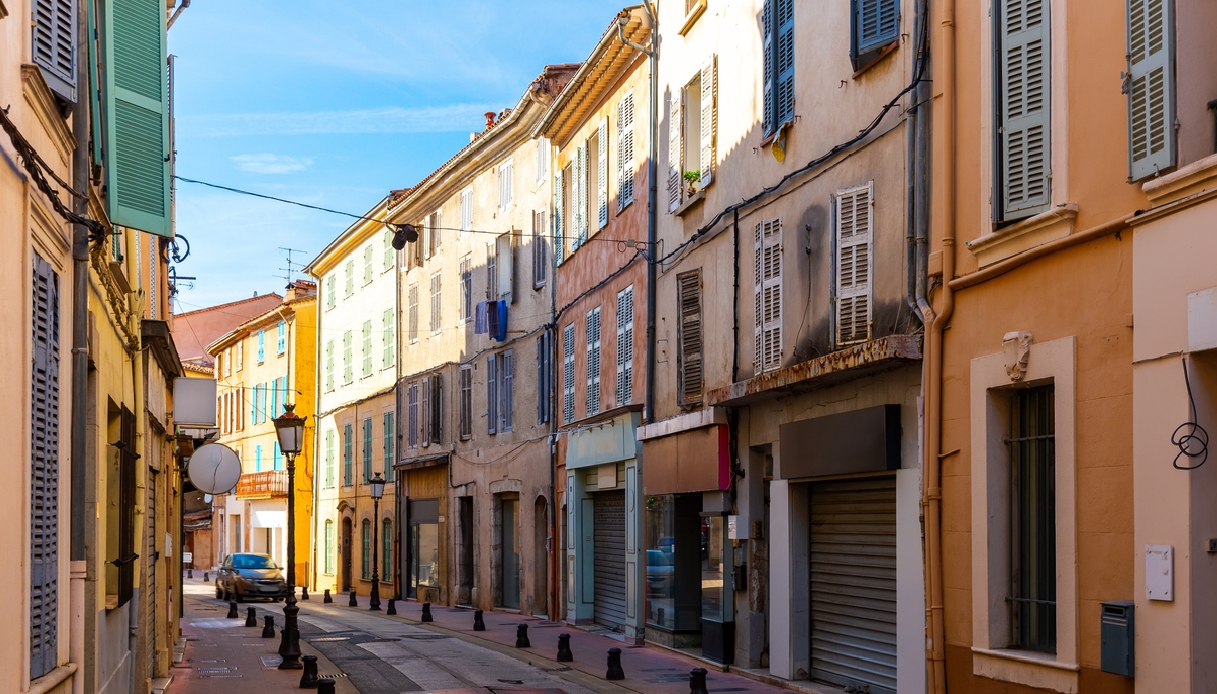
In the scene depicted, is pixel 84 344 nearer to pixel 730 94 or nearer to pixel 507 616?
pixel 730 94

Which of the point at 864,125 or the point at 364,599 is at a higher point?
the point at 864,125

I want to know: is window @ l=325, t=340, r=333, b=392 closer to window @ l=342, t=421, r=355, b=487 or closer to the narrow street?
window @ l=342, t=421, r=355, b=487

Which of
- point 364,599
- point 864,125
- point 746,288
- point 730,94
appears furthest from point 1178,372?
point 364,599

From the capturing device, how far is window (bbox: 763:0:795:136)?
618 inches

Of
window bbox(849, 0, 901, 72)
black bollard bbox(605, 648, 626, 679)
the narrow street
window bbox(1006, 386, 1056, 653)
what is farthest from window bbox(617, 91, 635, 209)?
window bbox(1006, 386, 1056, 653)

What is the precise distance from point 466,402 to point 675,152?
48.6 feet

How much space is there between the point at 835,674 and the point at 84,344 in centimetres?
949

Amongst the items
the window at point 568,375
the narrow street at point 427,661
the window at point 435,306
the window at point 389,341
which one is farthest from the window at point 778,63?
the window at point 389,341

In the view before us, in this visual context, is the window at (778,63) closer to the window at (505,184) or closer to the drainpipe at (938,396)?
the drainpipe at (938,396)

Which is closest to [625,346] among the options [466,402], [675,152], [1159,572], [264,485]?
[675,152]

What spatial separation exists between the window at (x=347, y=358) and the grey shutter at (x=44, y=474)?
36974 mm

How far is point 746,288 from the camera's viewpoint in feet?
55.8

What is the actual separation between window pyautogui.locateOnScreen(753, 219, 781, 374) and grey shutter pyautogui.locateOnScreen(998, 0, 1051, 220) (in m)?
5.31

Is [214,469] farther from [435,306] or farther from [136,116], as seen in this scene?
[435,306]
